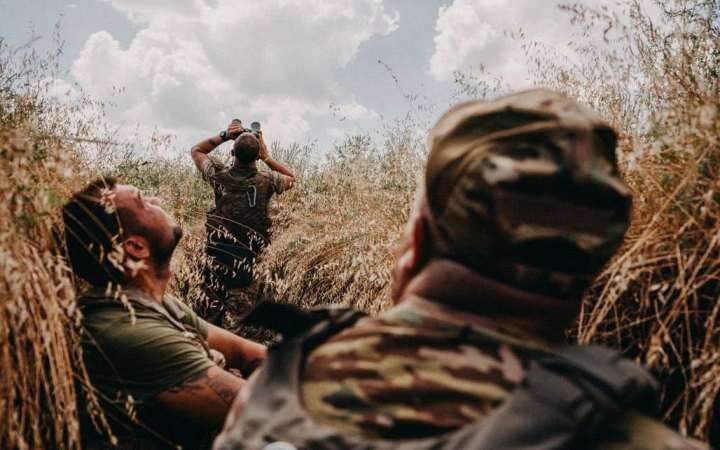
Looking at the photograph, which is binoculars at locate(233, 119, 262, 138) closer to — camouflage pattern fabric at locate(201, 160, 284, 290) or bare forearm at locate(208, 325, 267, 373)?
camouflage pattern fabric at locate(201, 160, 284, 290)

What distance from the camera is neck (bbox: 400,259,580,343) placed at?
80 cm

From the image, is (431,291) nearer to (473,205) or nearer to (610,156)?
(473,205)

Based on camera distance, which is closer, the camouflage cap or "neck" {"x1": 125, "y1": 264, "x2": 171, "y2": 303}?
the camouflage cap

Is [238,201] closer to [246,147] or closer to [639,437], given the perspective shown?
[246,147]

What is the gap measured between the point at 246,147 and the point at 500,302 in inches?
189

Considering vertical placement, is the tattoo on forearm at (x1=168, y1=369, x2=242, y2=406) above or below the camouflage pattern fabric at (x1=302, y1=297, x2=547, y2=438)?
below

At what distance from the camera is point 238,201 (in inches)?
210

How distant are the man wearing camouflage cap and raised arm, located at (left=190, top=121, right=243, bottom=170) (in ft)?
16.1

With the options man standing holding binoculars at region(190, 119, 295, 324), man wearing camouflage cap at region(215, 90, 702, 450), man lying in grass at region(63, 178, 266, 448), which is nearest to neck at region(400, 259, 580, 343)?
man wearing camouflage cap at region(215, 90, 702, 450)

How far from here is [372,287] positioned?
329 cm

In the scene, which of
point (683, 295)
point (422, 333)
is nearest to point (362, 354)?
point (422, 333)

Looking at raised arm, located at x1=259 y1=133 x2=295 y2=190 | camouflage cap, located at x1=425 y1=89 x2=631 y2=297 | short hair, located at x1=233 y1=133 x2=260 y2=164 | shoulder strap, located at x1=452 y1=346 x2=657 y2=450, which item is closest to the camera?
shoulder strap, located at x1=452 y1=346 x2=657 y2=450

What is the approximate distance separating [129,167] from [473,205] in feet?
14.0

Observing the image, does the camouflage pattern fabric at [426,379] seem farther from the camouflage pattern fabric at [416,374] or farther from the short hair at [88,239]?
the short hair at [88,239]
